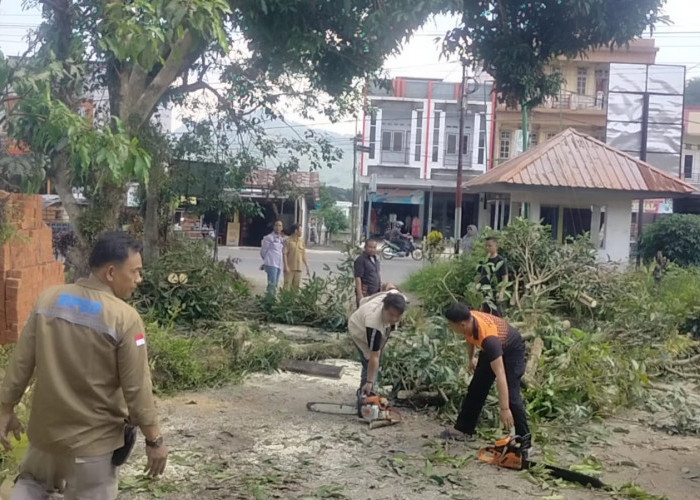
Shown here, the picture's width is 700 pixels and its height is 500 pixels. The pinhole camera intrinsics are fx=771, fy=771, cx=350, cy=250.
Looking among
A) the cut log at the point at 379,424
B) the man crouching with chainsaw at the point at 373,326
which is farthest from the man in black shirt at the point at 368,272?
the cut log at the point at 379,424

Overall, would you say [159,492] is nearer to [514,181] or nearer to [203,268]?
[203,268]

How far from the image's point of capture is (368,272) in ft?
34.0

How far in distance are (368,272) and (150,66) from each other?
5578 mm

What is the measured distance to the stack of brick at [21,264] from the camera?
666cm

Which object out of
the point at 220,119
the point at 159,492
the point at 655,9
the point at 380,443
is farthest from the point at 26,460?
the point at 220,119

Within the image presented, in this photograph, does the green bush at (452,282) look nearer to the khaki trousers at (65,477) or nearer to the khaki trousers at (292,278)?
the khaki trousers at (292,278)

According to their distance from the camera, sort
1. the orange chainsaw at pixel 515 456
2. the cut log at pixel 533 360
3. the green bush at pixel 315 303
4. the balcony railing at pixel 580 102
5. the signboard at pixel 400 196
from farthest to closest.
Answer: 1. the signboard at pixel 400 196
2. the balcony railing at pixel 580 102
3. the green bush at pixel 315 303
4. the cut log at pixel 533 360
5. the orange chainsaw at pixel 515 456

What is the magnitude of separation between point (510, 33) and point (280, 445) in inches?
247

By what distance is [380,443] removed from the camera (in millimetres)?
6008

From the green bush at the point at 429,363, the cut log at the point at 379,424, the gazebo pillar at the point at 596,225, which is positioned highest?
the gazebo pillar at the point at 596,225

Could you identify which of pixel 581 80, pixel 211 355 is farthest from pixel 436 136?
pixel 211 355

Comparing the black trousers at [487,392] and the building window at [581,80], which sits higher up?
the building window at [581,80]

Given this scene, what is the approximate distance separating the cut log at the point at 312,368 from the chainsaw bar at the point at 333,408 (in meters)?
1.46

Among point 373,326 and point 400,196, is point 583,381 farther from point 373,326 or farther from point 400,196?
point 400,196
